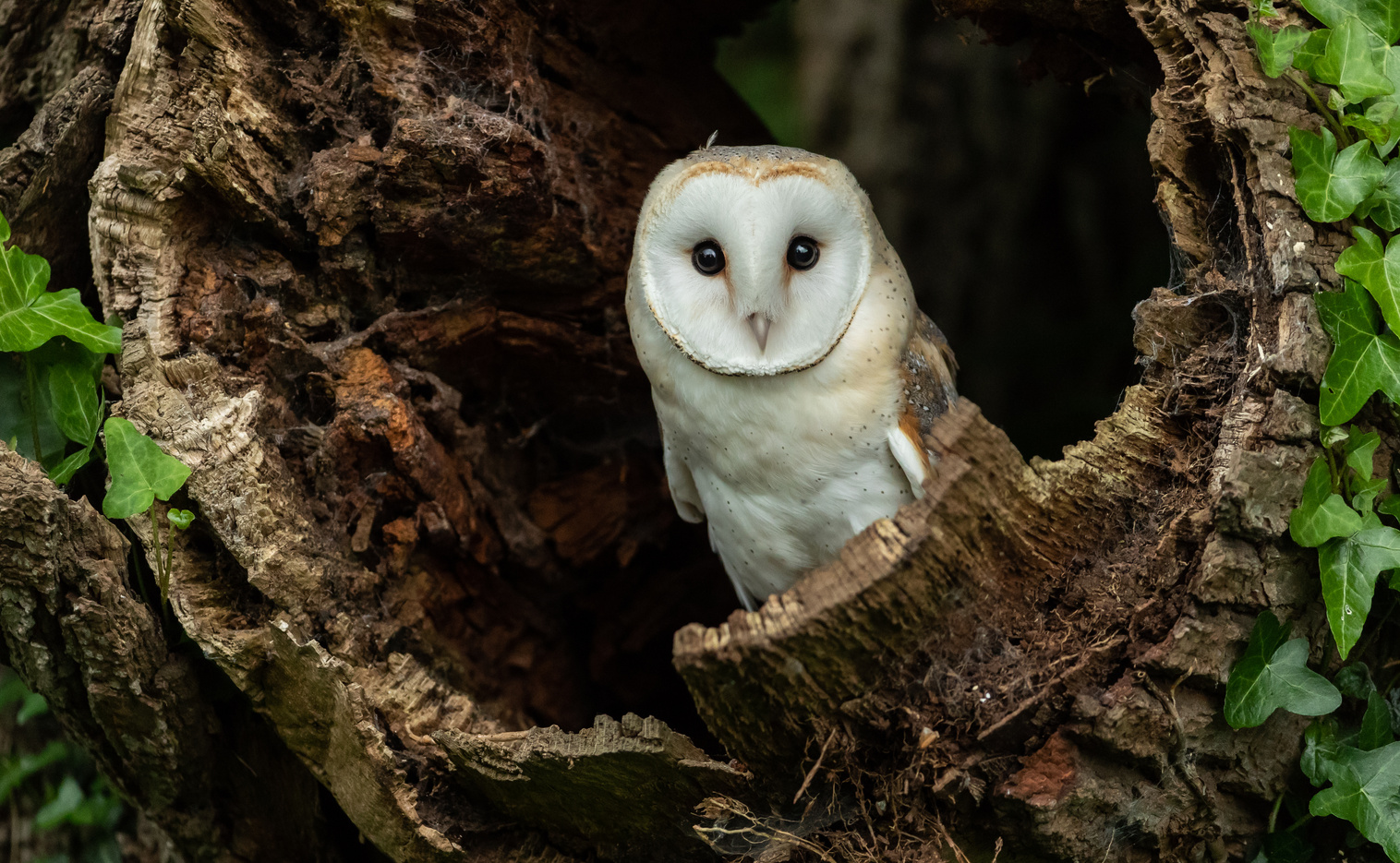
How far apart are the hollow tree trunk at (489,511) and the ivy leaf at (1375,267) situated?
0.16 feet

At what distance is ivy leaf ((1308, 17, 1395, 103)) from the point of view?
Answer: 4.61 feet

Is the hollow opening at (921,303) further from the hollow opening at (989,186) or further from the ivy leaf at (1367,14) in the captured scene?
the ivy leaf at (1367,14)

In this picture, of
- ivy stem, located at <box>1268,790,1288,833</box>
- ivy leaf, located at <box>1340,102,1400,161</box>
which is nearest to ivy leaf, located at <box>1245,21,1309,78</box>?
ivy leaf, located at <box>1340,102,1400,161</box>

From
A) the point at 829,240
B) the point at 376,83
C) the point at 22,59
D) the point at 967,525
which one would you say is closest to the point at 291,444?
the point at 376,83

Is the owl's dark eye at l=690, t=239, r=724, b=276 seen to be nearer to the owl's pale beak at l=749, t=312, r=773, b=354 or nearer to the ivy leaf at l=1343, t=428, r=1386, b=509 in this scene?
the owl's pale beak at l=749, t=312, r=773, b=354

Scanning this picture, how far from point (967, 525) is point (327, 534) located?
1.21 meters

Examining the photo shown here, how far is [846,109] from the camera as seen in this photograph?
4.53m

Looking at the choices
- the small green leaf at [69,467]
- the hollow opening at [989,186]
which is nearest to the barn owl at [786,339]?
the small green leaf at [69,467]

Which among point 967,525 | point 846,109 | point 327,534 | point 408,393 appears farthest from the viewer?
point 846,109

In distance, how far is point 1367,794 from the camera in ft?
4.74

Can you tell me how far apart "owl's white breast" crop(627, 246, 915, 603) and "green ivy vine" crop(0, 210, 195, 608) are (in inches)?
36.1

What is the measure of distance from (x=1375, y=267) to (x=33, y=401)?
7.06 feet

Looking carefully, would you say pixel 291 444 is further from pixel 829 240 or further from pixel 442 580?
pixel 829 240

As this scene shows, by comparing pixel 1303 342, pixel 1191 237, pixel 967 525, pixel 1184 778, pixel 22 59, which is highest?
pixel 22 59
